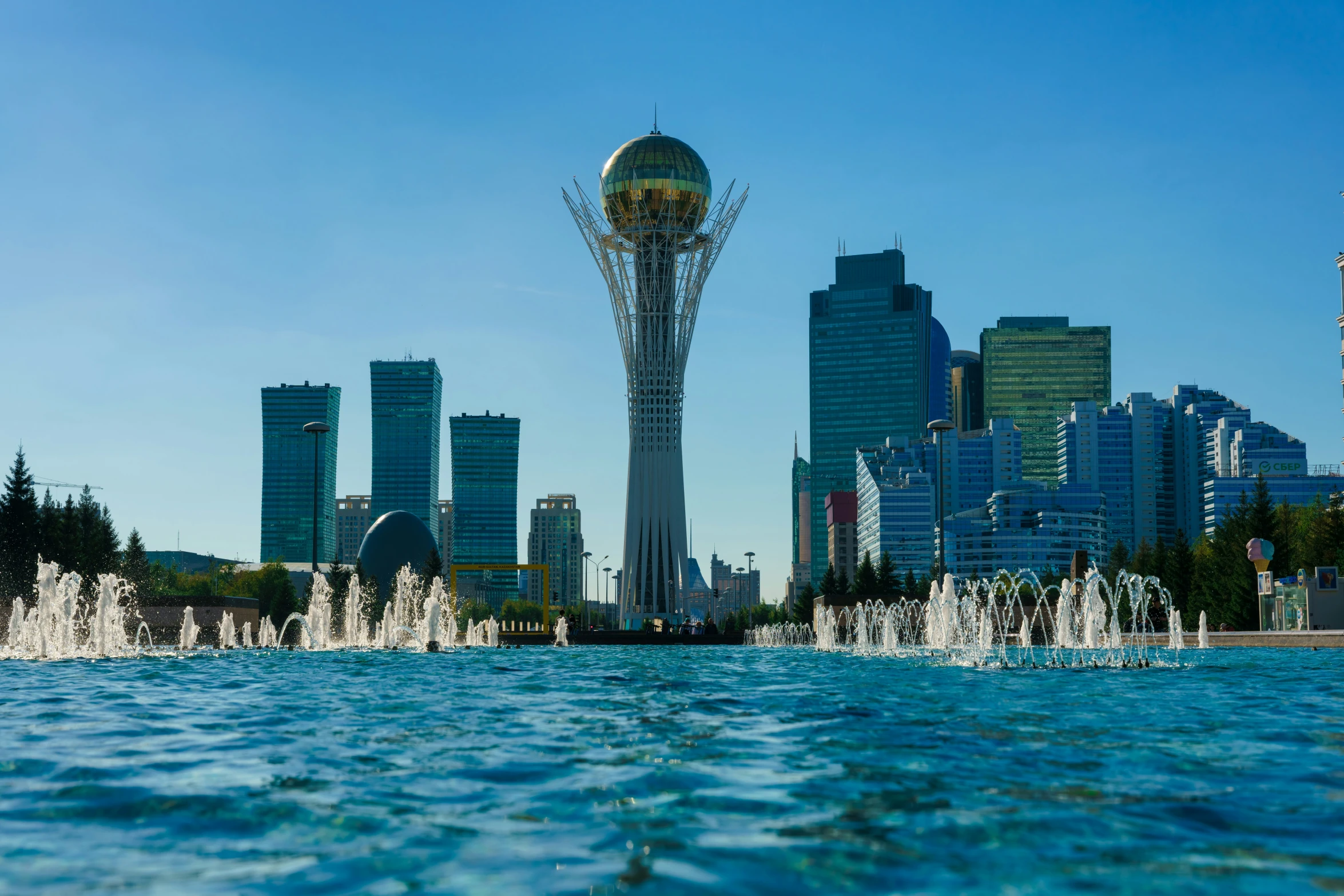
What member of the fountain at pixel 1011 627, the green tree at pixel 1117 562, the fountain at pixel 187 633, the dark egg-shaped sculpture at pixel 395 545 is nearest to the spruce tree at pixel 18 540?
the fountain at pixel 187 633

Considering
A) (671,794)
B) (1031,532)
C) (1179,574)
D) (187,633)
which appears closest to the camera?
(671,794)

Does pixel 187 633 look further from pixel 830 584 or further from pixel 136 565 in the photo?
pixel 830 584

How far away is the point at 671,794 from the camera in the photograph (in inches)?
322

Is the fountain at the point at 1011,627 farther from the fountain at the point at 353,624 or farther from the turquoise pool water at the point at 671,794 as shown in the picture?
the fountain at the point at 353,624

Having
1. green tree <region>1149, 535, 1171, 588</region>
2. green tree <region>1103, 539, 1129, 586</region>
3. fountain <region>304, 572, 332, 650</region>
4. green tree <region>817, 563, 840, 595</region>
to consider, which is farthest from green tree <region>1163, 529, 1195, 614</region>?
fountain <region>304, 572, 332, 650</region>

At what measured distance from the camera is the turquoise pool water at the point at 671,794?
19.5ft

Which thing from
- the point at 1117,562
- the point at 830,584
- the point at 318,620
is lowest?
the point at 318,620

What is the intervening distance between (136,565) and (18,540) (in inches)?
903

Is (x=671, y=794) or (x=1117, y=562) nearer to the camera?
(x=671, y=794)

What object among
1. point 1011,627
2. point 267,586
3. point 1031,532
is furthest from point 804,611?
point 1031,532

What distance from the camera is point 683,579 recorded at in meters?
101

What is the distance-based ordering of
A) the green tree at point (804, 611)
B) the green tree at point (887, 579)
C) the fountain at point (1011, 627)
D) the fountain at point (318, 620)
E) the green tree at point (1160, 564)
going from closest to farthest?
the fountain at point (1011, 627)
the fountain at point (318, 620)
the green tree at point (1160, 564)
the green tree at point (887, 579)
the green tree at point (804, 611)

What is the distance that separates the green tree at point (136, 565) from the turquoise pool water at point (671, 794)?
66.3 m

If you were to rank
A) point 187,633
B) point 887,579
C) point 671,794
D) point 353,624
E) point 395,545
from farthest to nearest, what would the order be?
point 395,545, point 887,579, point 353,624, point 187,633, point 671,794
